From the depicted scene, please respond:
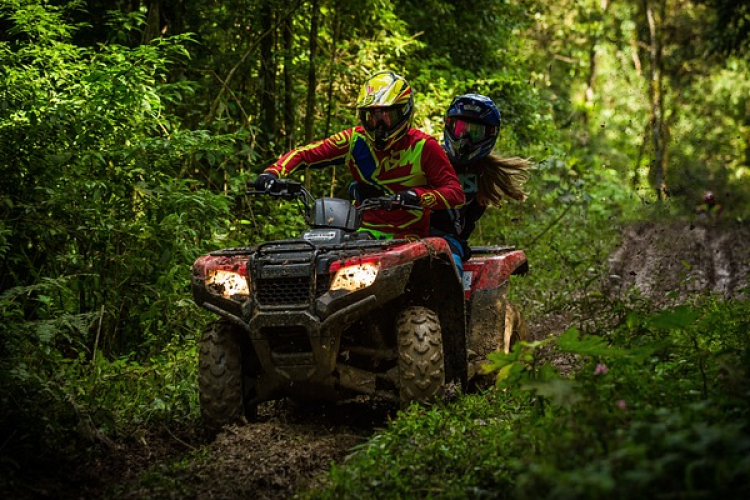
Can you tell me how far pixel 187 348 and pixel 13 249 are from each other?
1681mm

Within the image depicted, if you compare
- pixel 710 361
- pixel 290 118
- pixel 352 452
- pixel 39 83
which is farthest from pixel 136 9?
pixel 710 361

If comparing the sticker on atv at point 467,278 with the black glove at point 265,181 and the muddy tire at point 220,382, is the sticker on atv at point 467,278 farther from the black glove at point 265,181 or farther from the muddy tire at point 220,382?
the muddy tire at point 220,382

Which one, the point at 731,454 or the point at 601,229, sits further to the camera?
the point at 601,229

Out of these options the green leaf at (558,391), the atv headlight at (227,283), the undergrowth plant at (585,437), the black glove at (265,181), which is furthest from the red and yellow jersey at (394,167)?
the green leaf at (558,391)

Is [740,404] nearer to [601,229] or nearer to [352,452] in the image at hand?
[352,452]

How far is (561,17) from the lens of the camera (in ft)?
99.7

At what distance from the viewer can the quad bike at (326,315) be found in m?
5.39

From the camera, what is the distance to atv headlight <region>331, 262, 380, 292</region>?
5.39 metres

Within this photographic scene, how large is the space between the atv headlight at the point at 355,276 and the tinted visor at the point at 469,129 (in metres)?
2.44

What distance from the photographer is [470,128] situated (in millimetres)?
7523

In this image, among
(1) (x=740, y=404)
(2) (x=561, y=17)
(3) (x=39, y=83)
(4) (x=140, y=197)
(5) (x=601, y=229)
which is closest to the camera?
(1) (x=740, y=404)

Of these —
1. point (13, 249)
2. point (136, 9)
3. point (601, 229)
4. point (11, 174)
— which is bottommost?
point (601, 229)

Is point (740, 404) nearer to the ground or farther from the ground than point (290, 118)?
nearer to the ground

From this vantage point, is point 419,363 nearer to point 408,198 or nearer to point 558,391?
point 408,198
